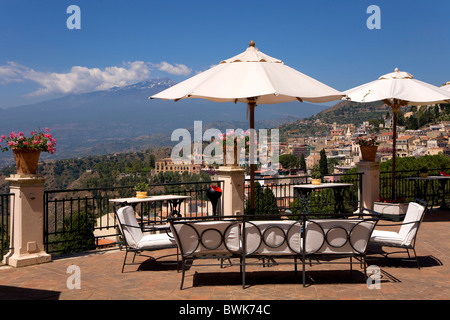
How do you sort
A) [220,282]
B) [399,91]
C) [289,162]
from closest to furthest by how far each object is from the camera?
[220,282]
[399,91]
[289,162]

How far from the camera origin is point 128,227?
5250 millimetres

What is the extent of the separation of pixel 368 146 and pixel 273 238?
5.87 metres

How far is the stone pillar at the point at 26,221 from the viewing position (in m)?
5.76

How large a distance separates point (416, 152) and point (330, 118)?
5523cm

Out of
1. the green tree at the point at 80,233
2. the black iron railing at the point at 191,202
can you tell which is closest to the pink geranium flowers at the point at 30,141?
the black iron railing at the point at 191,202

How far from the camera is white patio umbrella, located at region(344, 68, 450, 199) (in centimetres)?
789

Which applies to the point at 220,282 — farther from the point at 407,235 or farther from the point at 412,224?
the point at 412,224

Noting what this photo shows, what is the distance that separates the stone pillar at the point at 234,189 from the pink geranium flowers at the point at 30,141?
2775mm

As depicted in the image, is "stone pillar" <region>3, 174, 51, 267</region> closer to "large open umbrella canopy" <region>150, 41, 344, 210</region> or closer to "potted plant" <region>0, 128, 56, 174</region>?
"potted plant" <region>0, 128, 56, 174</region>

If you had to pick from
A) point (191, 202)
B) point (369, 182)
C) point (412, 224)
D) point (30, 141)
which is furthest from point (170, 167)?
point (412, 224)

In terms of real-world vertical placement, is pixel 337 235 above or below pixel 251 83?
below

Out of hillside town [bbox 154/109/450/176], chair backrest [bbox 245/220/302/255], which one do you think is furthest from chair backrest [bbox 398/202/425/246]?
hillside town [bbox 154/109/450/176]
